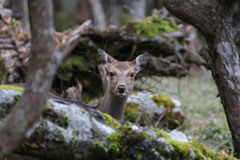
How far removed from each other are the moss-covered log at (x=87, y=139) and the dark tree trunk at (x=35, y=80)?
1.52 ft

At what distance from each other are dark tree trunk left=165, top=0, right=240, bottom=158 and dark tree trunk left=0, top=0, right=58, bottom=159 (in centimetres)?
335

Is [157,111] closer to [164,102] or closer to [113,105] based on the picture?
[164,102]

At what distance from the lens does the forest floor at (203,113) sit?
Result: 841cm

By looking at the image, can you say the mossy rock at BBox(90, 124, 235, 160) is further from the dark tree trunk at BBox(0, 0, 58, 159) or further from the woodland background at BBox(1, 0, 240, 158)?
the woodland background at BBox(1, 0, 240, 158)

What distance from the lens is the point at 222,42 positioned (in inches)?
224

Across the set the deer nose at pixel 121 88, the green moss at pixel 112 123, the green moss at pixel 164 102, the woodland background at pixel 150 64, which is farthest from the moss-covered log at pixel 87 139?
the green moss at pixel 164 102

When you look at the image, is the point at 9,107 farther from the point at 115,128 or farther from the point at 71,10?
the point at 71,10

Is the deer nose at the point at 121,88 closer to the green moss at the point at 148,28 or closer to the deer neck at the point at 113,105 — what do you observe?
the deer neck at the point at 113,105

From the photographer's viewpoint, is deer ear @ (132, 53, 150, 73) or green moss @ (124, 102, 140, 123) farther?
green moss @ (124, 102, 140, 123)

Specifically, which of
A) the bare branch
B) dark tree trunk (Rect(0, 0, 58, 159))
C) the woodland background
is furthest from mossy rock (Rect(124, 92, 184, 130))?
dark tree trunk (Rect(0, 0, 58, 159))

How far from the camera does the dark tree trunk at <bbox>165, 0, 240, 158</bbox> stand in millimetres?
5668

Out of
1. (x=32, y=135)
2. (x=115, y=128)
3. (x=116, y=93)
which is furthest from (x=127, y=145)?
(x=116, y=93)

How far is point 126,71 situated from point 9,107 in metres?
3.38

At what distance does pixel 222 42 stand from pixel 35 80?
3675 millimetres
